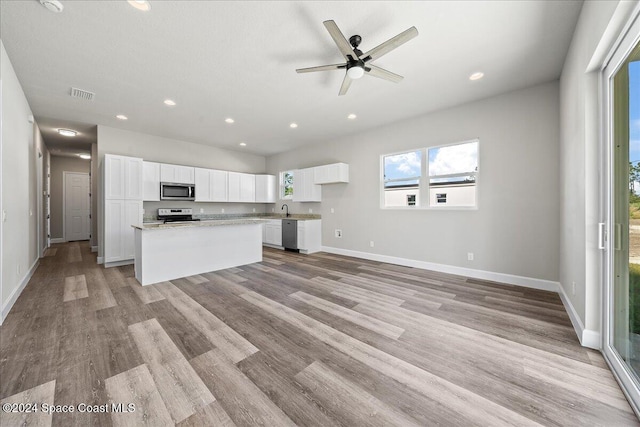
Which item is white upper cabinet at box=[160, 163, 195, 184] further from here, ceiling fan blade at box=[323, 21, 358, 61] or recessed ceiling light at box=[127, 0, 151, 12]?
ceiling fan blade at box=[323, 21, 358, 61]

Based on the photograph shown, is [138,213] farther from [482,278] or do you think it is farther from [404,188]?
[482,278]

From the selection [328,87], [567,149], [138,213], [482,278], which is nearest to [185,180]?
[138,213]

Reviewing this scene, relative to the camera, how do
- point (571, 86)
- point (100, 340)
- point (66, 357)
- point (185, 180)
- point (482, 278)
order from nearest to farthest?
point (66, 357)
point (100, 340)
point (571, 86)
point (482, 278)
point (185, 180)

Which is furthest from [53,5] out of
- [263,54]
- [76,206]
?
[76,206]

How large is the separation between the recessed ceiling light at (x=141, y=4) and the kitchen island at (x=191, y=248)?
263cm

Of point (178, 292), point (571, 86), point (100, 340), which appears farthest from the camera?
point (178, 292)

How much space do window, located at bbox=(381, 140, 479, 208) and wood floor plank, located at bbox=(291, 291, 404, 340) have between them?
2.67 metres

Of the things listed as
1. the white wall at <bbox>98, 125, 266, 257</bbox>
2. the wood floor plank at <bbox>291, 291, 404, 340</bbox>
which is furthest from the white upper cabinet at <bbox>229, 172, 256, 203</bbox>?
the wood floor plank at <bbox>291, 291, 404, 340</bbox>

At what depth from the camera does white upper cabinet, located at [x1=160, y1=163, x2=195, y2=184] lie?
546 cm

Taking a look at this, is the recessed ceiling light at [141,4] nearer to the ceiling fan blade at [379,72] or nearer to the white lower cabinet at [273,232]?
the ceiling fan blade at [379,72]

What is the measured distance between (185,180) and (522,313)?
6665 mm

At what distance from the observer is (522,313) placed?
2.61 meters

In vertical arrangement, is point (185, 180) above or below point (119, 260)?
above

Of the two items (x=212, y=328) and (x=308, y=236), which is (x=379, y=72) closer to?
(x=212, y=328)
